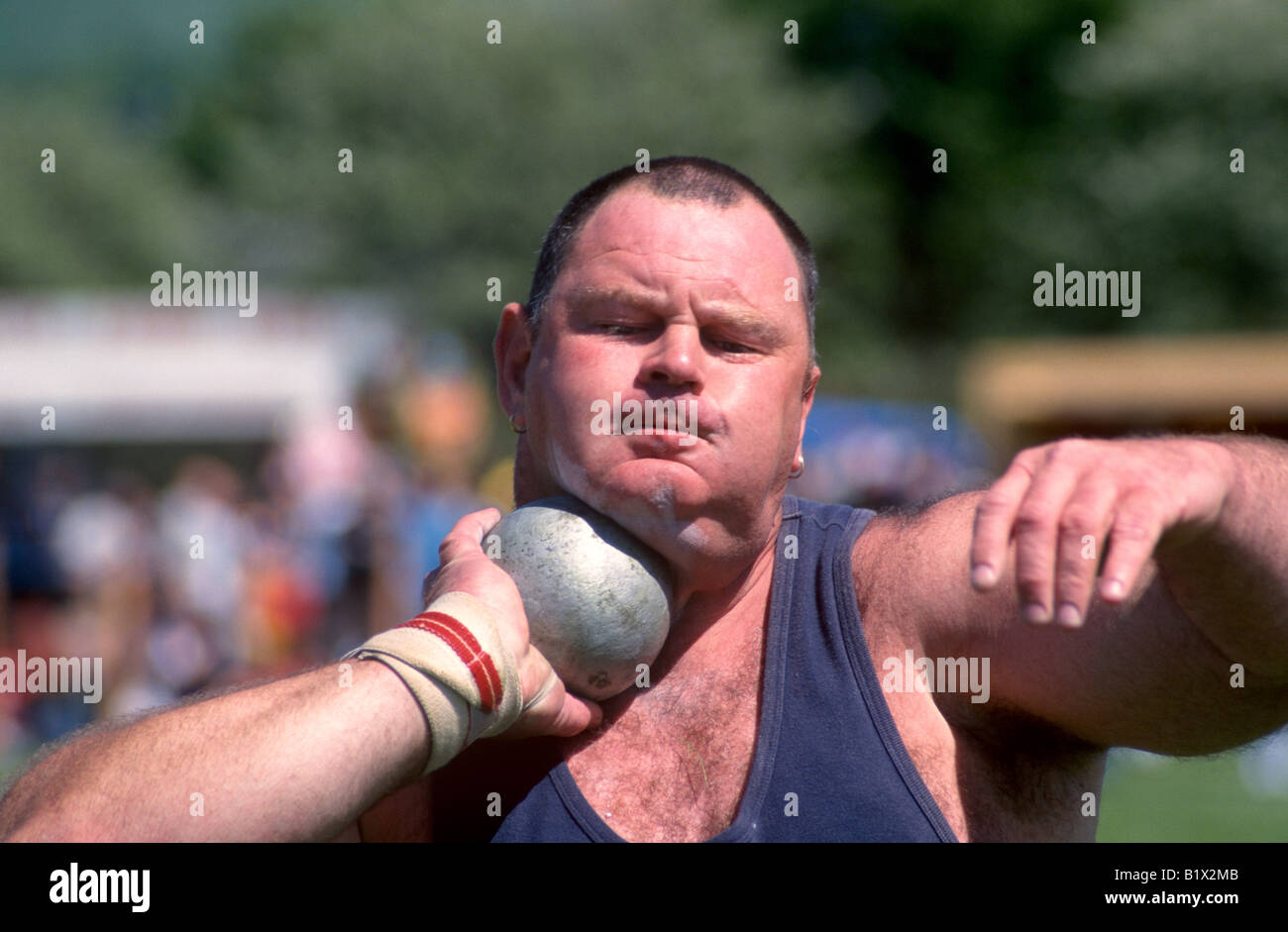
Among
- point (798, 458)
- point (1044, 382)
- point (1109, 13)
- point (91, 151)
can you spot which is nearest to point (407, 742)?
point (798, 458)

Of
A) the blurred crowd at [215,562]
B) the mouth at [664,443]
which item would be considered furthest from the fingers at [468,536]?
the blurred crowd at [215,562]

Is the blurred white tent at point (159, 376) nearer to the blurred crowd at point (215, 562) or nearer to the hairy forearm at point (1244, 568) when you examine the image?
the blurred crowd at point (215, 562)

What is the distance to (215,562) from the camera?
13844mm

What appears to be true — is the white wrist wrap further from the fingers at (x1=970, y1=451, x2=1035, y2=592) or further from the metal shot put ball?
the fingers at (x1=970, y1=451, x2=1035, y2=592)

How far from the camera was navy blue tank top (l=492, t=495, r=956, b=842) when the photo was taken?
2322 millimetres

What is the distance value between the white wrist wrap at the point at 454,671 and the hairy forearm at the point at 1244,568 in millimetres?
1089

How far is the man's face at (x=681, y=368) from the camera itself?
96.9 inches

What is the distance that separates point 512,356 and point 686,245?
52cm

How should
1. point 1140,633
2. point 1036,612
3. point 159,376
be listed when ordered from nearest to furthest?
point 1036,612 → point 1140,633 → point 159,376

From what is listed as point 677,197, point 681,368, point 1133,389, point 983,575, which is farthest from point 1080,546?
point 1133,389

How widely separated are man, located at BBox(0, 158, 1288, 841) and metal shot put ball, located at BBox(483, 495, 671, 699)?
0.04 m

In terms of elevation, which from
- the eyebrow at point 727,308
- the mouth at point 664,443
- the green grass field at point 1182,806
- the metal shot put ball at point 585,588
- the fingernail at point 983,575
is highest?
the eyebrow at point 727,308

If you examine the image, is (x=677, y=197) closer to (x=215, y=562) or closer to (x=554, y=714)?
(x=554, y=714)

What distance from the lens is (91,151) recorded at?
49.8 m
